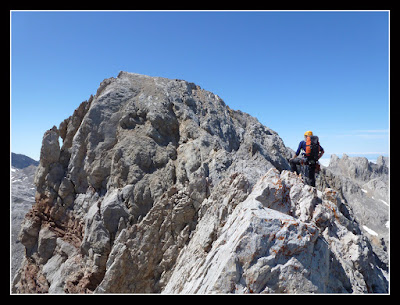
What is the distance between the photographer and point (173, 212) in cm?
2095

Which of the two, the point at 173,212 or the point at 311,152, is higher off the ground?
the point at 311,152

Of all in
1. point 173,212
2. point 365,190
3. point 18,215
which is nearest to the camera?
point 173,212

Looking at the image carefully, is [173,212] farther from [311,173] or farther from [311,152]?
[311,152]

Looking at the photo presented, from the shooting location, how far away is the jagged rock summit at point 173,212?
8.96 metres

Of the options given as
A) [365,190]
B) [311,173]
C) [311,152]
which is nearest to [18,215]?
Result: [311,173]

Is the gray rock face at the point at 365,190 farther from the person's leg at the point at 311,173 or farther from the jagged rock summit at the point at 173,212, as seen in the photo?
the person's leg at the point at 311,173

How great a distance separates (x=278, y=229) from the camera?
355 inches

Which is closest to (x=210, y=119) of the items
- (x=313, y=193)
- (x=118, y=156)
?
(x=118, y=156)

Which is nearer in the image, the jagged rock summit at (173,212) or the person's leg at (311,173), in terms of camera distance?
the jagged rock summit at (173,212)

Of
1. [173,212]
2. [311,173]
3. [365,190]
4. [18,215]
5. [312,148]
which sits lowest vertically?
[18,215]

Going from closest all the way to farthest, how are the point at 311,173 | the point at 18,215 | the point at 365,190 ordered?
the point at 311,173 < the point at 18,215 < the point at 365,190

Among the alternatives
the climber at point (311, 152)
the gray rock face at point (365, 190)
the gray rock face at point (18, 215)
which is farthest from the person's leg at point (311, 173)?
the gray rock face at point (18, 215)

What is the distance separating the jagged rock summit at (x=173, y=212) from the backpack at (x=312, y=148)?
1.64 meters

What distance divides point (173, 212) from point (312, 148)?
38.6ft
